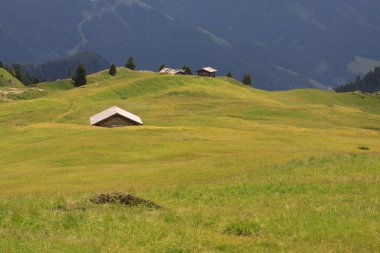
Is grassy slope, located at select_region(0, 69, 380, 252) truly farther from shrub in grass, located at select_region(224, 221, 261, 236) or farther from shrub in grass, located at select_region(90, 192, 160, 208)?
shrub in grass, located at select_region(90, 192, 160, 208)

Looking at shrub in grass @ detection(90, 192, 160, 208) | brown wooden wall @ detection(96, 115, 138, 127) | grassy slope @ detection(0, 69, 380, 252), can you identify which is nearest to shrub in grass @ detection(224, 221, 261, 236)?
grassy slope @ detection(0, 69, 380, 252)

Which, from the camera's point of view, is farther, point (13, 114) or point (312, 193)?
point (13, 114)

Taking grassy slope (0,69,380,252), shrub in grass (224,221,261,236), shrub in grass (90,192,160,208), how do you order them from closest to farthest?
grassy slope (0,69,380,252) → shrub in grass (224,221,261,236) → shrub in grass (90,192,160,208)

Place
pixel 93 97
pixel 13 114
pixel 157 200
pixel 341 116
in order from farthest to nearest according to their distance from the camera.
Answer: pixel 93 97
pixel 341 116
pixel 13 114
pixel 157 200

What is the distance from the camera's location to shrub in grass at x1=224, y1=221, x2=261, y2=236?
1659 centimetres

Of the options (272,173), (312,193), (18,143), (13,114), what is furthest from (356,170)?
(13,114)

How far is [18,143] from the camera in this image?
69562 mm

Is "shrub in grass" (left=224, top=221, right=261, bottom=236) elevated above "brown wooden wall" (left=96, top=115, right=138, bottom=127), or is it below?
below

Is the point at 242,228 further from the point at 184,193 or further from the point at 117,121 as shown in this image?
the point at 117,121

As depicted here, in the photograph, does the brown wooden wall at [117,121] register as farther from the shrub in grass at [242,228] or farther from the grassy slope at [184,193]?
the shrub in grass at [242,228]

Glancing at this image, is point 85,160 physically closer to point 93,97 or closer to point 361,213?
point 361,213

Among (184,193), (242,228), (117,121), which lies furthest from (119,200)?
(117,121)

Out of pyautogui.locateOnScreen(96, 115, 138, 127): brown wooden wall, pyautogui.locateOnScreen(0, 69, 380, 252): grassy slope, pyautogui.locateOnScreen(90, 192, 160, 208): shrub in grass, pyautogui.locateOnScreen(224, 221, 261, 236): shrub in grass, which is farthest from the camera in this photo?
pyautogui.locateOnScreen(96, 115, 138, 127): brown wooden wall

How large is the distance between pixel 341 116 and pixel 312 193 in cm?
12314
